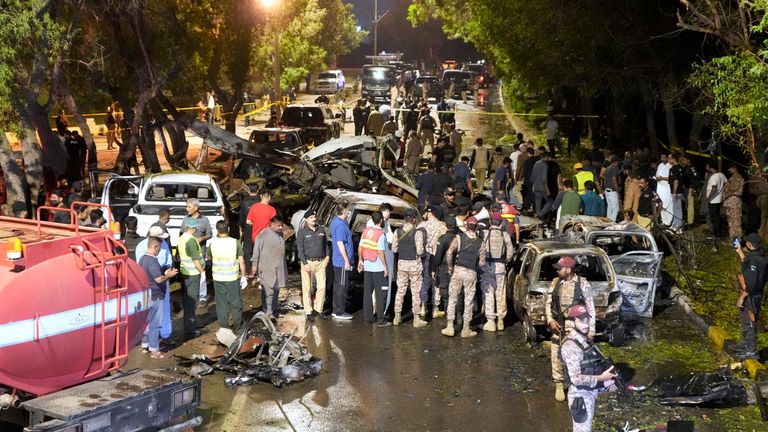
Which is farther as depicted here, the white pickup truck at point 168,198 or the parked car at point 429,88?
the parked car at point 429,88

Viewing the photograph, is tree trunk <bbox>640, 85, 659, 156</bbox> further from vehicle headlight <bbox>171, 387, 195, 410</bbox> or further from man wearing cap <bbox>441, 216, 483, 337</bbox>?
vehicle headlight <bbox>171, 387, 195, 410</bbox>

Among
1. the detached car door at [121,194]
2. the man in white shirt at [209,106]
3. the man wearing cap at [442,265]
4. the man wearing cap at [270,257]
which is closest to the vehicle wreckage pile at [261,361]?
the man wearing cap at [270,257]

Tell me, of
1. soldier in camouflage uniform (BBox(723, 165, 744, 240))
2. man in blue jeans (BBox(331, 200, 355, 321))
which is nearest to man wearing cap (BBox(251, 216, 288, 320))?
man in blue jeans (BBox(331, 200, 355, 321))

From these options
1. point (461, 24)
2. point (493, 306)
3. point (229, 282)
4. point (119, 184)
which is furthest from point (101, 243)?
point (461, 24)

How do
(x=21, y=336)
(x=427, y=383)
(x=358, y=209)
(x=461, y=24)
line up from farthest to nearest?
(x=461, y=24) < (x=358, y=209) < (x=427, y=383) < (x=21, y=336)

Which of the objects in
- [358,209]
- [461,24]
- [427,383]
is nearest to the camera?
[427,383]

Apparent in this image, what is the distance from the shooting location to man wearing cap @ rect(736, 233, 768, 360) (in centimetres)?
1252

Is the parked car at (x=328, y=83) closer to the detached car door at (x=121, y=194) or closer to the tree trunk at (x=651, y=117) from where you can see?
the tree trunk at (x=651, y=117)

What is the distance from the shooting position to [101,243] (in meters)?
9.46

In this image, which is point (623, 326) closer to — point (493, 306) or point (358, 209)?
point (493, 306)

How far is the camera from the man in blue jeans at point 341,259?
14922mm

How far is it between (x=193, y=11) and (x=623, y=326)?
21657mm

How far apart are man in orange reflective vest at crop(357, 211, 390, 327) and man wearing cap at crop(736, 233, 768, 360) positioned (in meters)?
5.14

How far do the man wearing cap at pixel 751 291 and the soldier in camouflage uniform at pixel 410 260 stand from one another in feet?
15.0
